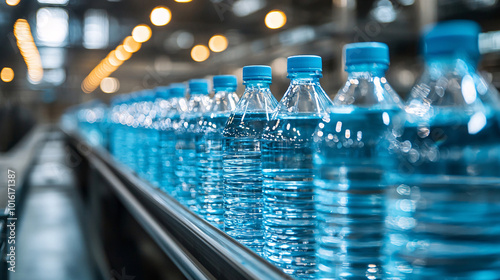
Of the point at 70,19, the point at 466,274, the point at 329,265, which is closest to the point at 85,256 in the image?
the point at 70,19

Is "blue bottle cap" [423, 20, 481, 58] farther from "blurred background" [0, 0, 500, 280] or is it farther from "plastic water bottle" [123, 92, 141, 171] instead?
"plastic water bottle" [123, 92, 141, 171]

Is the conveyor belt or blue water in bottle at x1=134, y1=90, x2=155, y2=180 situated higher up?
blue water in bottle at x1=134, y1=90, x2=155, y2=180

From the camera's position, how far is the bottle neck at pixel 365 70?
2.50 feet

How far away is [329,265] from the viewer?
79cm

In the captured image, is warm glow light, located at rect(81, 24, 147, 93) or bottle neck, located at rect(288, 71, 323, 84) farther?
warm glow light, located at rect(81, 24, 147, 93)

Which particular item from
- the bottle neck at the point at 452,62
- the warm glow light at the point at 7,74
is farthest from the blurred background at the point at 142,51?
the warm glow light at the point at 7,74

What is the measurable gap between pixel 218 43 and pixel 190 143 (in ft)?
20.3

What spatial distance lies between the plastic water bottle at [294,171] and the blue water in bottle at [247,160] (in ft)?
0.25

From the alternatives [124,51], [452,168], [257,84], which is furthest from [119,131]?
[124,51]

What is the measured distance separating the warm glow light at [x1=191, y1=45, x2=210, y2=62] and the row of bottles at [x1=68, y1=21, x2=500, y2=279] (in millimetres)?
7377

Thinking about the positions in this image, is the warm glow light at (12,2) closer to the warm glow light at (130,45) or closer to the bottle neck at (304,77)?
the warm glow light at (130,45)

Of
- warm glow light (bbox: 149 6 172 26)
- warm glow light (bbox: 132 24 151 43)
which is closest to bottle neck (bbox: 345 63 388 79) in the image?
warm glow light (bbox: 149 6 172 26)

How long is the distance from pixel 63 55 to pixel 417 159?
9482mm

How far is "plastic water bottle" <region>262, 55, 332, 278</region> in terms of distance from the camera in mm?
938
